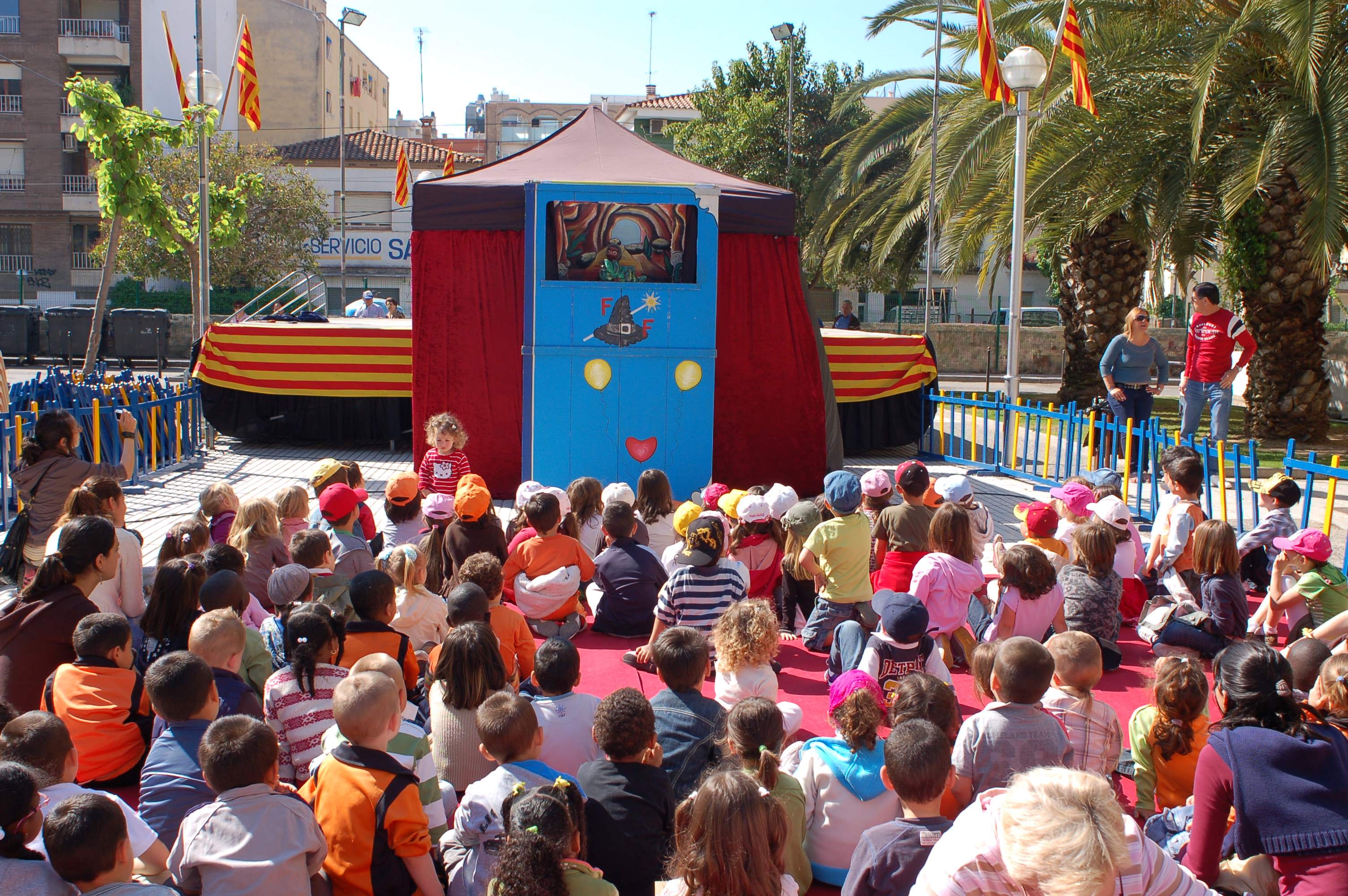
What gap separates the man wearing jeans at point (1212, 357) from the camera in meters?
10.0

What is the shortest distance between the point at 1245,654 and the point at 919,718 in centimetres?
96

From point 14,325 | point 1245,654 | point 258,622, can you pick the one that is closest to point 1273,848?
point 1245,654

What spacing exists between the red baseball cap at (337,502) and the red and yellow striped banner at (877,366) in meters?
7.42

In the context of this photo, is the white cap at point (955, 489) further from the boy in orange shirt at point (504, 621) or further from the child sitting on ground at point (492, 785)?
the child sitting on ground at point (492, 785)

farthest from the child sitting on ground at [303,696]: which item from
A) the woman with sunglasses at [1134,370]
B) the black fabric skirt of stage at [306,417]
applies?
the black fabric skirt of stage at [306,417]

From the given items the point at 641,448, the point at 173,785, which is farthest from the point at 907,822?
the point at 641,448

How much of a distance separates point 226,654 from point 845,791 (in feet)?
7.23

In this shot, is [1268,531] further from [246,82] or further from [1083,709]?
[246,82]

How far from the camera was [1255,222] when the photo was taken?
505 inches

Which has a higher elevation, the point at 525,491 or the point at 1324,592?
the point at 525,491

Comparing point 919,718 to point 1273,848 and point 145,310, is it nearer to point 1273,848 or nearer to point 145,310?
point 1273,848

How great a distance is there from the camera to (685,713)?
3752 mm

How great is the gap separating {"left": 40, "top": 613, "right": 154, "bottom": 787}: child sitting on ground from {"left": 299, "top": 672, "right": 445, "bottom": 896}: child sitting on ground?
111cm

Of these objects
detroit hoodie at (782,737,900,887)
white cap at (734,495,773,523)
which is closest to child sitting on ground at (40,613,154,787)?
detroit hoodie at (782,737,900,887)
